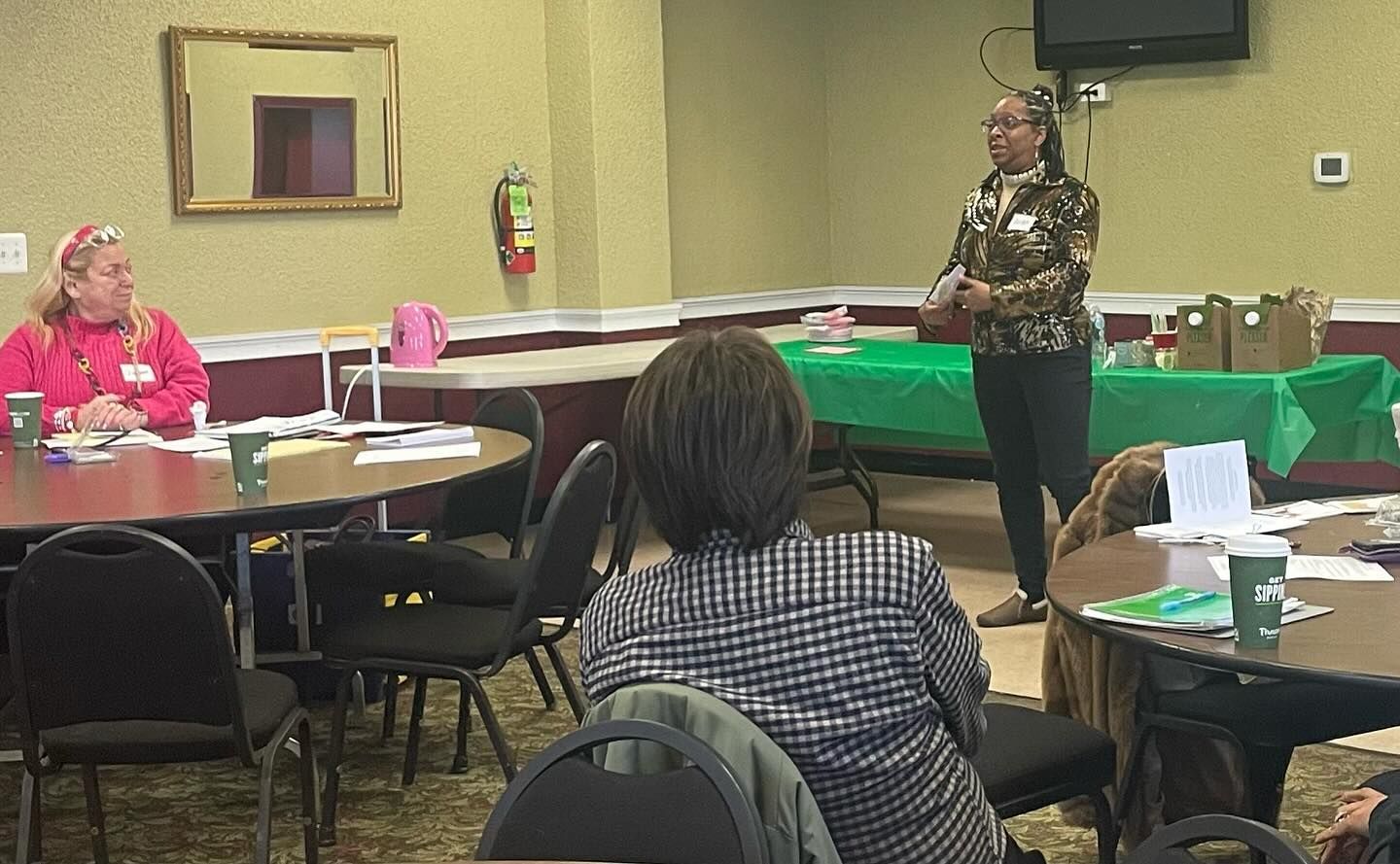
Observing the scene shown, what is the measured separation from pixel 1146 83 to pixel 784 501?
550 centimetres

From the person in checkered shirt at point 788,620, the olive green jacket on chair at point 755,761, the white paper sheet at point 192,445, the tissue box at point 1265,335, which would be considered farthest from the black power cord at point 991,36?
the olive green jacket on chair at point 755,761

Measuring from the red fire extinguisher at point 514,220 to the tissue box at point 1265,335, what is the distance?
2693 mm

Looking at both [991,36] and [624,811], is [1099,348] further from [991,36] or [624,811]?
[624,811]

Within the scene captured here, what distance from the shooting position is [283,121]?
20.6ft

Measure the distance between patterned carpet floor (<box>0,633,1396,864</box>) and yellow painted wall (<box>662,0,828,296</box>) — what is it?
3.66m

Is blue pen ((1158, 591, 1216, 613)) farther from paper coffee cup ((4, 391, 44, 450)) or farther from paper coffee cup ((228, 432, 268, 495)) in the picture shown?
paper coffee cup ((4, 391, 44, 450))

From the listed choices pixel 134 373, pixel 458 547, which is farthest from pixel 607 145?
pixel 458 547

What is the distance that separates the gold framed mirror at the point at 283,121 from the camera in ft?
19.8

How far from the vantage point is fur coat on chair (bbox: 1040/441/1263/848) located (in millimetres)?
3131

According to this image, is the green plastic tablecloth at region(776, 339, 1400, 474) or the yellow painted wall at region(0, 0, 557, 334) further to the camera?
the yellow painted wall at region(0, 0, 557, 334)

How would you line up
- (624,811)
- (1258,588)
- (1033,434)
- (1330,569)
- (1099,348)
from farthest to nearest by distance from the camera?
(1099,348), (1033,434), (1330,569), (1258,588), (624,811)

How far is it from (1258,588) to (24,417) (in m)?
3.01

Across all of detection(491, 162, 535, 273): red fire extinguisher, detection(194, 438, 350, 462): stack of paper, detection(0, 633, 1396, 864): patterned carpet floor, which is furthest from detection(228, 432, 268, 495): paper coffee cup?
detection(491, 162, 535, 273): red fire extinguisher

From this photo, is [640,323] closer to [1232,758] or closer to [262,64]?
[262,64]
